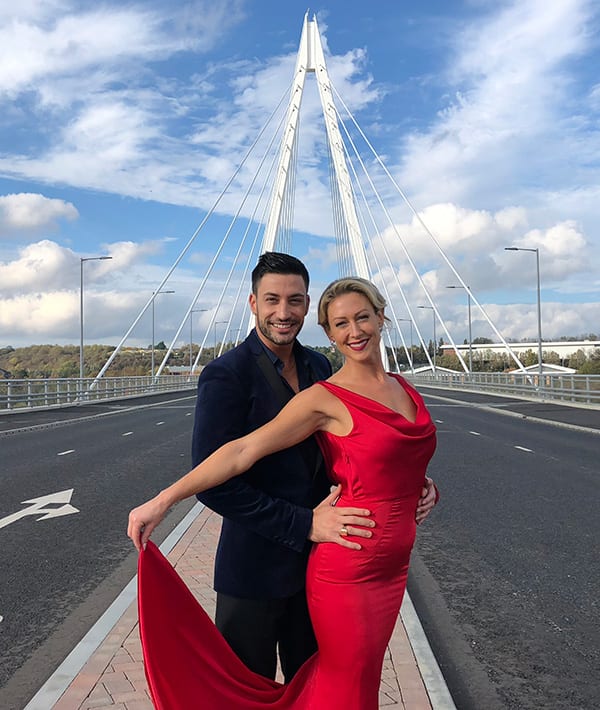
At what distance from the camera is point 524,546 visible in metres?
7.47

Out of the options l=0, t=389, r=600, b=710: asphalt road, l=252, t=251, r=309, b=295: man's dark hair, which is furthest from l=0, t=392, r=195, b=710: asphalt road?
l=252, t=251, r=309, b=295: man's dark hair

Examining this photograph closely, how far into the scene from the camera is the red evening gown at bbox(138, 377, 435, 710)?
238cm

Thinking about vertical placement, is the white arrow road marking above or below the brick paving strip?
below

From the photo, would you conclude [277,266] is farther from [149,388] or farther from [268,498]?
[149,388]

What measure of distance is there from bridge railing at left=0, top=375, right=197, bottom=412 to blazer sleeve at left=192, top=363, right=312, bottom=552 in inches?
1078

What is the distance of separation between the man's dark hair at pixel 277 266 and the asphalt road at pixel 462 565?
7.79ft

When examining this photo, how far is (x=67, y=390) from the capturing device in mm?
36000

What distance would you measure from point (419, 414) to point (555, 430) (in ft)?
64.5

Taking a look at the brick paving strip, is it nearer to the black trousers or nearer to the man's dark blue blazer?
the black trousers

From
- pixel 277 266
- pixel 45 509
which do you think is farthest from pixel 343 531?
pixel 45 509

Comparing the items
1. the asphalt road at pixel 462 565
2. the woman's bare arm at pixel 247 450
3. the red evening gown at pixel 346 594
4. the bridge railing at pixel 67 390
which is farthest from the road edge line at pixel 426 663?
the bridge railing at pixel 67 390

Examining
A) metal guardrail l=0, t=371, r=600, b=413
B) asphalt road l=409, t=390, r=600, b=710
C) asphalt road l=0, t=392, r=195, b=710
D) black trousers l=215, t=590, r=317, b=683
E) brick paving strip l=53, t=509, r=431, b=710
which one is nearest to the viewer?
black trousers l=215, t=590, r=317, b=683

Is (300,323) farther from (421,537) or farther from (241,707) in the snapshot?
(421,537)

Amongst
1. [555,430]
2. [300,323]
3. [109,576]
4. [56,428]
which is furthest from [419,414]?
[56,428]
